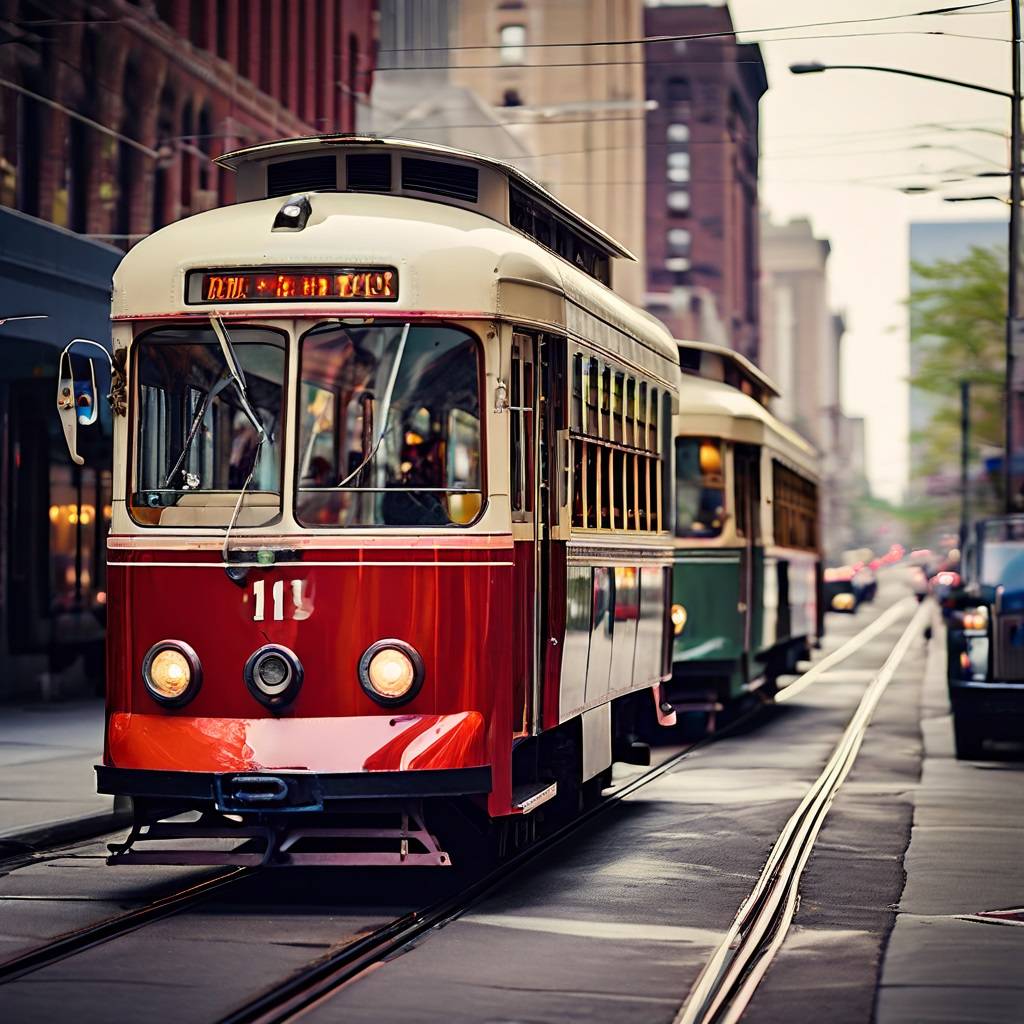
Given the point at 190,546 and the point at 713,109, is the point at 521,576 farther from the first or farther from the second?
the point at 713,109

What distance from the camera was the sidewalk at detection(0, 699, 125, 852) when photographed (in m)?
13.8

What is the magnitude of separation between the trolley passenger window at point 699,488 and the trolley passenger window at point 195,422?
38.1 ft

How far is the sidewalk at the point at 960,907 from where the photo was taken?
838 centimetres

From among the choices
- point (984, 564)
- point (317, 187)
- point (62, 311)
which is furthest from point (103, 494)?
point (317, 187)

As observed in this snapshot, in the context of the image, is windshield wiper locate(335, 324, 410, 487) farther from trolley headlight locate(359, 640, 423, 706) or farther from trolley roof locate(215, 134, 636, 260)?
trolley roof locate(215, 134, 636, 260)

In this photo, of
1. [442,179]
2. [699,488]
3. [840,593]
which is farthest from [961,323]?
[442,179]

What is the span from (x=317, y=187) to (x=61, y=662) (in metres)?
16.7

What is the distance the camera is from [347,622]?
1041 cm

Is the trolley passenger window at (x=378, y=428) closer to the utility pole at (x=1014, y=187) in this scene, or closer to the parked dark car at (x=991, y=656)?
the parked dark car at (x=991, y=656)

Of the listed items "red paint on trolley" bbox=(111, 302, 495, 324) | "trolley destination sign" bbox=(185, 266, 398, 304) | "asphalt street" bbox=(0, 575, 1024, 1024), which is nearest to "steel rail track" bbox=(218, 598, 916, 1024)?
"asphalt street" bbox=(0, 575, 1024, 1024)

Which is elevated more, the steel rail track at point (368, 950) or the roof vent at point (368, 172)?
the roof vent at point (368, 172)

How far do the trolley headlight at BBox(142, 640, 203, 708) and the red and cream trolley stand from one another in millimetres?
13

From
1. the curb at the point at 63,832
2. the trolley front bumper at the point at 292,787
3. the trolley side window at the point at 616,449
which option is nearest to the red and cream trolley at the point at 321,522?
the trolley front bumper at the point at 292,787

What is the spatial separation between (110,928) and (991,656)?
10958 mm
